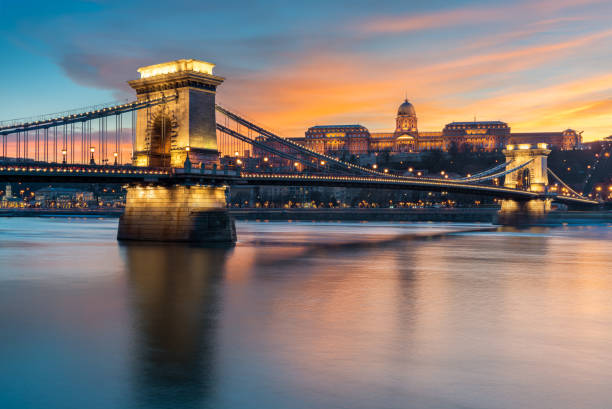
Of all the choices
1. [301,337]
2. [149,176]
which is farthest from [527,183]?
[301,337]

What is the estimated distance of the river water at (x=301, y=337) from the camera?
11359 millimetres

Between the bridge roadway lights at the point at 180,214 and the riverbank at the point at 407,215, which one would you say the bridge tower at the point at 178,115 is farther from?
the riverbank at the point at 407,215

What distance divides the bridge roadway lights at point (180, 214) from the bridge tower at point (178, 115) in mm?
2366

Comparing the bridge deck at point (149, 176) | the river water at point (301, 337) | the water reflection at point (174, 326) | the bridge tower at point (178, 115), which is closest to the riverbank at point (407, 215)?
the bridge deck at point (149, 176)

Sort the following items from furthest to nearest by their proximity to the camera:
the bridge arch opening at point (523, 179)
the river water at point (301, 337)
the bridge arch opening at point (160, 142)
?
the bridge arch opening at point (523, 179) < the bridge arch opening at point (160, 142) < the river water at point (301, 337)

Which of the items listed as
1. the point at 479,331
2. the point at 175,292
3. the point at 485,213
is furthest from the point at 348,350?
the point at 485,213

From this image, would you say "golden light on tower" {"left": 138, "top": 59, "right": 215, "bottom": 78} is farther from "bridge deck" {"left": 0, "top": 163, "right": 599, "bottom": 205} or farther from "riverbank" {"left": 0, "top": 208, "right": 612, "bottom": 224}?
"riverbank" {"left": 0, "top": 208, "right": 612, "bottom": 224}

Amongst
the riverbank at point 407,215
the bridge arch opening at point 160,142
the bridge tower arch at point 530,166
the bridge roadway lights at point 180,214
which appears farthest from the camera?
the bridge tower arch at point 530,166

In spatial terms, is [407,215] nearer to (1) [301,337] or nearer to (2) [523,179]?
(2) [523,179]

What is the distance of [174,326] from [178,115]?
3131 cm

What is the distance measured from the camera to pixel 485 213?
113750 millimetres

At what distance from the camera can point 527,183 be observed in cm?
11244

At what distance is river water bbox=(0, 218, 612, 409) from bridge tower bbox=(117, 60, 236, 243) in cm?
1122

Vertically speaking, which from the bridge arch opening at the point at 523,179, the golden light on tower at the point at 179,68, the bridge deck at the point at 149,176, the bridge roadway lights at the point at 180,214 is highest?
the golden light on tower at the point at 179,68
